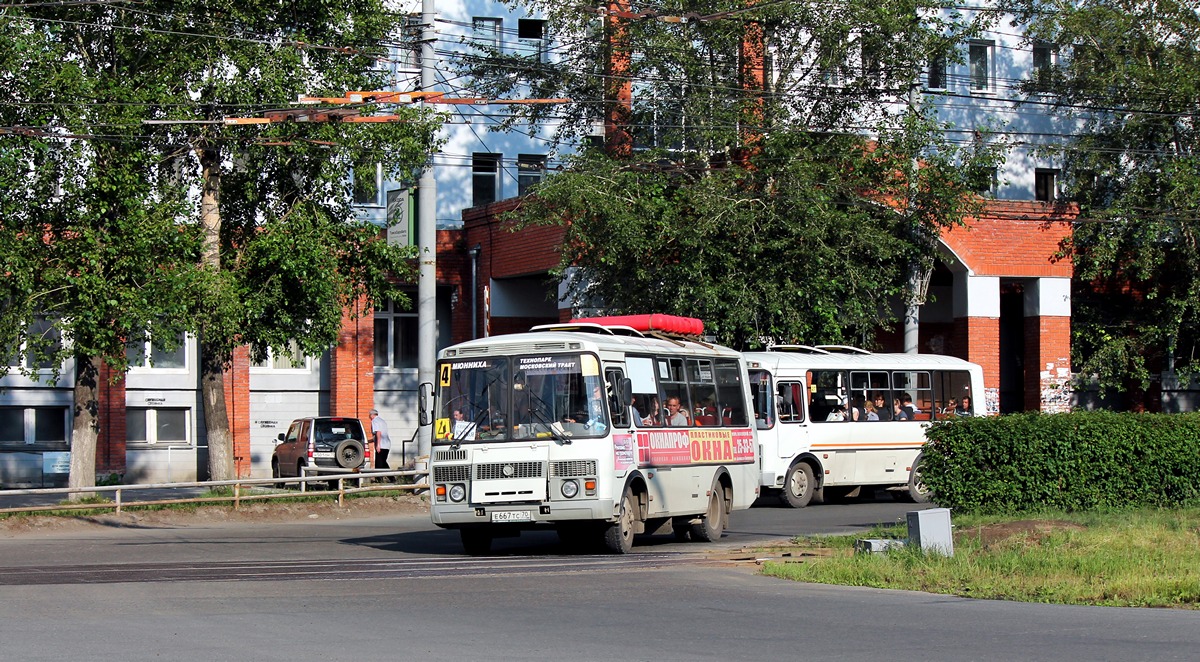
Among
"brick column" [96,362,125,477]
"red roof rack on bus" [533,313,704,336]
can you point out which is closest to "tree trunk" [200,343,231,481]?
"brick column" [96,362,125,477]

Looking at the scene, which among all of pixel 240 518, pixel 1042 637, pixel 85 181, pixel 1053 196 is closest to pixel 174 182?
pixel 85 181

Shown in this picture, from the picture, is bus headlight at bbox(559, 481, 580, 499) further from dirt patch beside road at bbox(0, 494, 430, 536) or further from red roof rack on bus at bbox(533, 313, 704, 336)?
dirt patch beside road at bbox(0, 494, 430, 536)

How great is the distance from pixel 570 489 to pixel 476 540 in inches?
75.0

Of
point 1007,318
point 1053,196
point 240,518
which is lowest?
point 240,518

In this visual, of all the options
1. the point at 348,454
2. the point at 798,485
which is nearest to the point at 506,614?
the point at 798,485

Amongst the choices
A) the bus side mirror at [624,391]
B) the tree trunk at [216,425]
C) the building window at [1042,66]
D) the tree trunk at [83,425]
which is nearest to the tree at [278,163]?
the tree trunk at [216,425]

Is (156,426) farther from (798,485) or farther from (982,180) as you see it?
(982,180)

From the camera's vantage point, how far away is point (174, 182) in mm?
27984

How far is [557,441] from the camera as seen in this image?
57.5ft

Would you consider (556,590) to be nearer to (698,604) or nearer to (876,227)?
(698,604)

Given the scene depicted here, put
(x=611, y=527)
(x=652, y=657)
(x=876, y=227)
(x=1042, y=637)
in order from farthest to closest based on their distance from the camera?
(x=876, y=227) < (x=611, y=527) < (x=1042, y=637) < (x=652, y=657)

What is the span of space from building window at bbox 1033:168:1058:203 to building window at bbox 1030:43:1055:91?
350 cm

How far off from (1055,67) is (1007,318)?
7.20 metres

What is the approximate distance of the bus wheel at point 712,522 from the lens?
66.5ft
